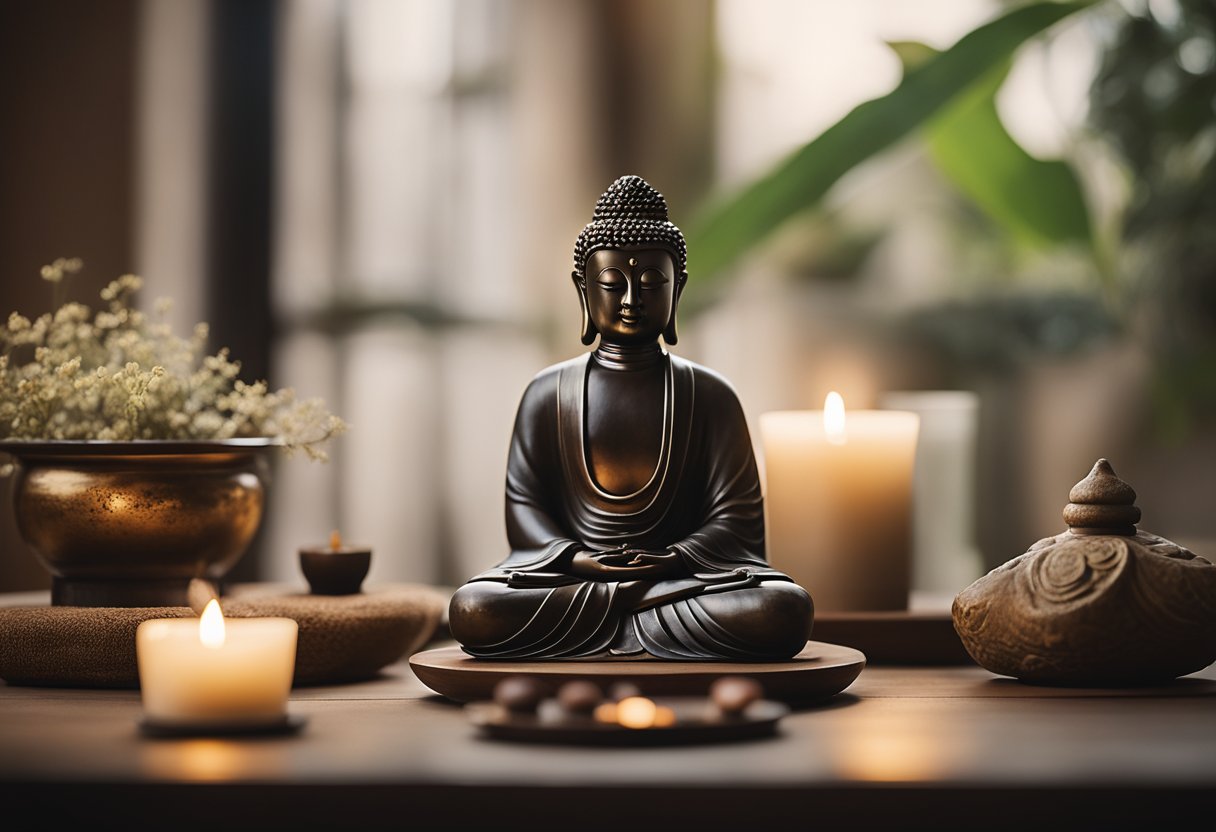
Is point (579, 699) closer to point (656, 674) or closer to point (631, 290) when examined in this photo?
point (656, 674)

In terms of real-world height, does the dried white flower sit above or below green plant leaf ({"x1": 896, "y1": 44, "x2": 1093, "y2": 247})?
below

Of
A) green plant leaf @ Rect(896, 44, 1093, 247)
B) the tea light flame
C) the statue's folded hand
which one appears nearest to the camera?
the tea light flame

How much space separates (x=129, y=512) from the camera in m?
1.23

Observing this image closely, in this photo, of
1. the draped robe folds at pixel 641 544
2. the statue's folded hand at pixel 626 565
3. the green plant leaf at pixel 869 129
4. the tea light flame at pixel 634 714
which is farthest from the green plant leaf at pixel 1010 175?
the tea light flame at pixel 634 714

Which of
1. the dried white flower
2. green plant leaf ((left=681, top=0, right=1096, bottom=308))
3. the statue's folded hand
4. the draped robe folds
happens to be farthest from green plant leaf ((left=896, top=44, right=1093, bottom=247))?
the dried white flower

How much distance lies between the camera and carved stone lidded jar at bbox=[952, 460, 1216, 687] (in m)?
1.10

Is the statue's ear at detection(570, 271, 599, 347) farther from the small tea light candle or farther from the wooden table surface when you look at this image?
the wooden table surface

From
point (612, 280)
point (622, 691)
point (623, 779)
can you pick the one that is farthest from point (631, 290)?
point (623, 779)

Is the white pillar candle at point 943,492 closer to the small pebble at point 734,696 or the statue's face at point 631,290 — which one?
the statue's face at point 631,290

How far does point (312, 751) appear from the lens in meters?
0.89

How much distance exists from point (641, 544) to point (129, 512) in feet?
1.56

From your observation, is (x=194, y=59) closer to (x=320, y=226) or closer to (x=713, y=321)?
(x=320, y=226)

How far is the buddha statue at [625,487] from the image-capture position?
3.74 feet

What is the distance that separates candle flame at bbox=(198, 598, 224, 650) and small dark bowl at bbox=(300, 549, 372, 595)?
33 centimetres
